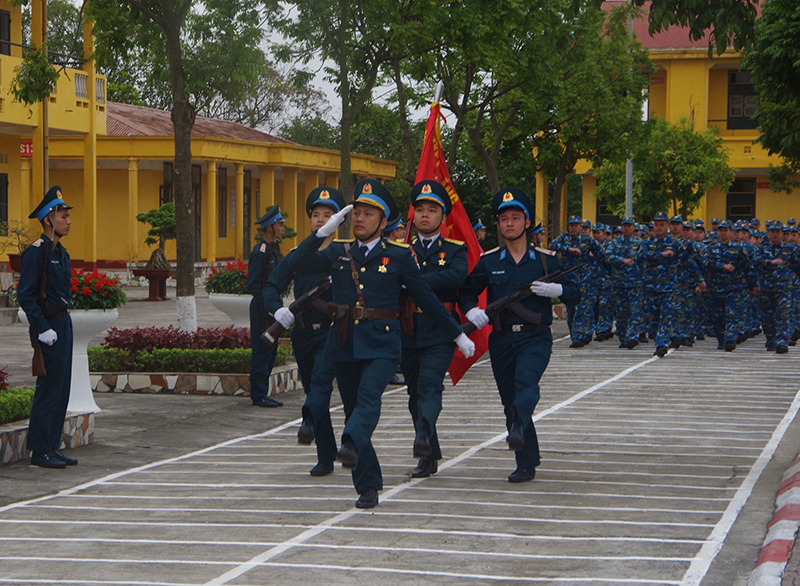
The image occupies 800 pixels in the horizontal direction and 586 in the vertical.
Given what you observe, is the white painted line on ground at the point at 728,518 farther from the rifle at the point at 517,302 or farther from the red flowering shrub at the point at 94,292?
the red flowering shrub at the point at 94,292

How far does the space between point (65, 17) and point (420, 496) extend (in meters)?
43.4

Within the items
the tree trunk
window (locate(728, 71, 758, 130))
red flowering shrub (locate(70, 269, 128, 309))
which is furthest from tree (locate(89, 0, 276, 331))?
window (locate(728, 71, 758, 130))

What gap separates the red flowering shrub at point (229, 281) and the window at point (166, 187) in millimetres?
25514

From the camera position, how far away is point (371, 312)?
25.8 ft

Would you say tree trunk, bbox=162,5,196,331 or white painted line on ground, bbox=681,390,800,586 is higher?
tree trunk, bbox=162,5,196,331

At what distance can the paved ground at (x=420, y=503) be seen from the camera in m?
6.11

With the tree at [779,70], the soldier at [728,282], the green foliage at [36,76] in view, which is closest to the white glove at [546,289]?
the tree at [779,70]

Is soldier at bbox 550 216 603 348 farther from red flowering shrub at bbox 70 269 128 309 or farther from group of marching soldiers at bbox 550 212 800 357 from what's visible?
red flowering shrub at bbox 70 269 128 309

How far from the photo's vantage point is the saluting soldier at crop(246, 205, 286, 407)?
1241cm

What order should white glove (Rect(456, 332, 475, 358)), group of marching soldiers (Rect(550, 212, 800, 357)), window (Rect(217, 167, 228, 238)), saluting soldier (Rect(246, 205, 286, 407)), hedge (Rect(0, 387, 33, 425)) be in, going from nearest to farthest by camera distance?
white glove (Rect(456, 332, 475, 358))
hedge (Rect(0, 387, 33, 425))
saluting soldier (Rect(246, 205, 286, 407))
group of marching soldiers (Rect(550, 212, 800, 357))
window (Rect(217, 167, 228, 238))

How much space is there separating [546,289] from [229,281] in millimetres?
8001

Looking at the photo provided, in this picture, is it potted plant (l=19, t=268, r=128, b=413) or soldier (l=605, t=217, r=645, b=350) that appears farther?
soldier (l=605, t=217, r=645, b=350)

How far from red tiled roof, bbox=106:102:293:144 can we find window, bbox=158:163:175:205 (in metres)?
1.18

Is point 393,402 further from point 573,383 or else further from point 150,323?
point 150,323
